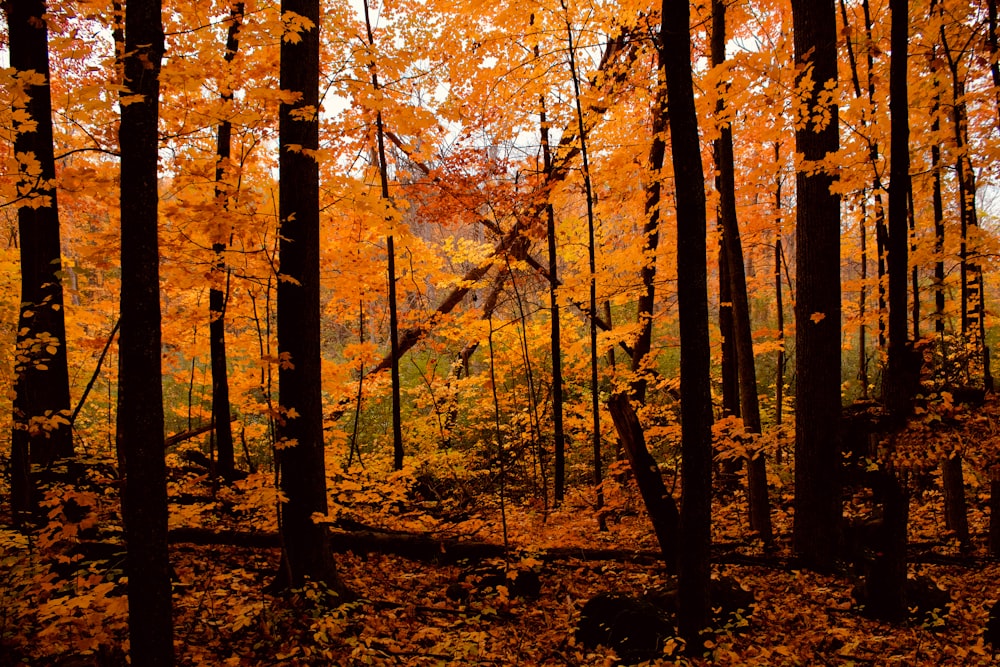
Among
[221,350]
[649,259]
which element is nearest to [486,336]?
[649,259]

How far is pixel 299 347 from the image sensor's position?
5.20m

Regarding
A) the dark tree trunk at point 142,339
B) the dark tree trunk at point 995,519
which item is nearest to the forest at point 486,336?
the dark tree trunk at point 142,339

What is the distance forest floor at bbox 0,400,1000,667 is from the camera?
4156 millimetres

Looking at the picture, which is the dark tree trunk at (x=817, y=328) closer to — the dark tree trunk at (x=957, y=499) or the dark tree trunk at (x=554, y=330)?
the dark tree trunk at (x=957, y=499)

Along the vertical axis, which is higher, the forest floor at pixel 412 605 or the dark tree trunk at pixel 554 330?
the dark tree trunk at pixel 554 330

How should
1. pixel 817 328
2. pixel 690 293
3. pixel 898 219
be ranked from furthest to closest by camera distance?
pixel 817 328 < pixel 898 219 < pixel 690 293

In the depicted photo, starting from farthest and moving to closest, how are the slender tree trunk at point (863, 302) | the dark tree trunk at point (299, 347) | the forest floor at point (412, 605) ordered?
the slender tree trunk at point (863, 302)
the dark tree trunk at point (299, 347)
the forest floor at point (412, 605)

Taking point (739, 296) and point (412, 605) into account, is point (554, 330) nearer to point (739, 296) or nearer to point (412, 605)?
point (739, 296)

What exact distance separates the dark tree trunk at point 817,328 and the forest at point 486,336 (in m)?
0.04

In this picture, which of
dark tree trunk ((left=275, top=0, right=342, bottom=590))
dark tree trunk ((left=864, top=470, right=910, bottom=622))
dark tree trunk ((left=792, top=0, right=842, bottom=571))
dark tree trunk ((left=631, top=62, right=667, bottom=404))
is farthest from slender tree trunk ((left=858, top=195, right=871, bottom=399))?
dark tree trunk ((left=275, top=0, right=342, bottom=590))

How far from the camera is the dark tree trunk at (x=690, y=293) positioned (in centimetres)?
426

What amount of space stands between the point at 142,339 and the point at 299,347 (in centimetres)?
206

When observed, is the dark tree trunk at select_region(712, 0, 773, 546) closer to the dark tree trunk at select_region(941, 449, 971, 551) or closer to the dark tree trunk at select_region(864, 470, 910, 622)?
the dark tree trunk at select_region(864, 470, 910, 622)

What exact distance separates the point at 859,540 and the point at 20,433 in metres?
9.58
